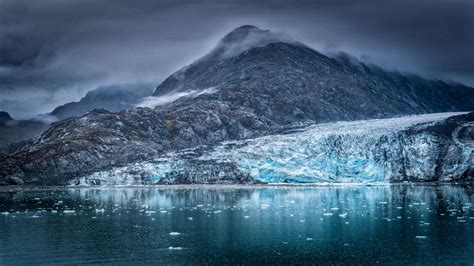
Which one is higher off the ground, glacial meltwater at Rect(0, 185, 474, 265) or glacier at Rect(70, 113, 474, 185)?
glacier at Rect(70, 113, 474, 185)

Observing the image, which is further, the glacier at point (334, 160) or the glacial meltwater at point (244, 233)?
the glacier at point (334, 160)

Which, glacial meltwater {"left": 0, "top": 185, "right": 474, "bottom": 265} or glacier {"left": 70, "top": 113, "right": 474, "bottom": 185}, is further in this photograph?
glacier {"left": 70, "top": 113, "right": 474, "bottom": 185}

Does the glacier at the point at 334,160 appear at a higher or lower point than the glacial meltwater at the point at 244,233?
higher

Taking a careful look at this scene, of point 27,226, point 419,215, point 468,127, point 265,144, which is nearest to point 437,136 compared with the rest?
point 468,127
